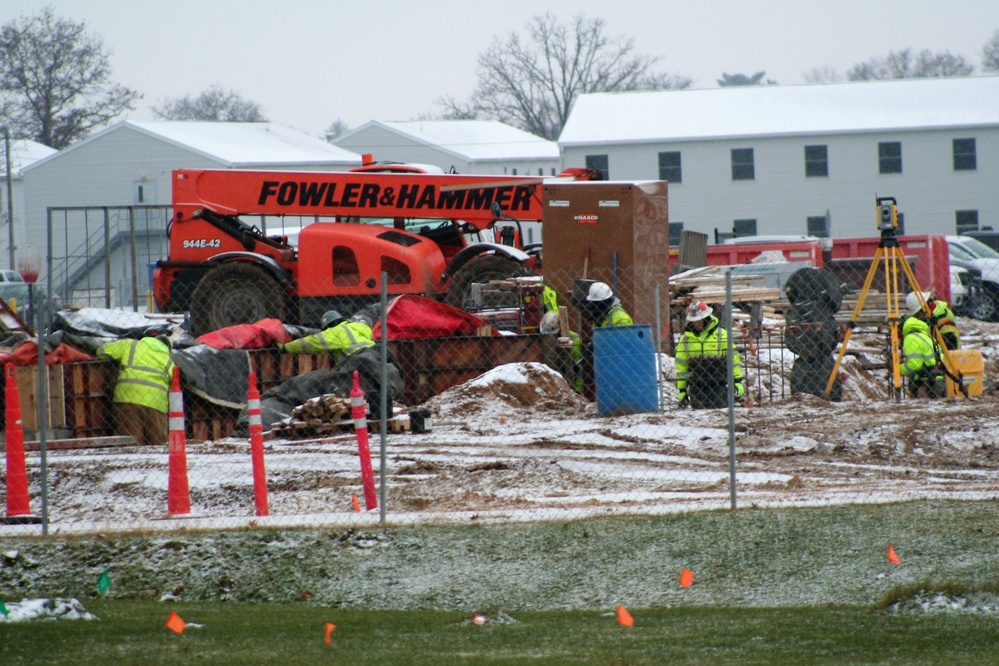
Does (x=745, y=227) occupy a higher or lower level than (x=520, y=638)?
higher

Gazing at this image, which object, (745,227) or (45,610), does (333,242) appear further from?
(745,227)

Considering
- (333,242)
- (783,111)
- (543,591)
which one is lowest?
(543,591)

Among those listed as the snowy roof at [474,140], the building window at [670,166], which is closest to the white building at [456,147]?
the snowy roof at [474,140]

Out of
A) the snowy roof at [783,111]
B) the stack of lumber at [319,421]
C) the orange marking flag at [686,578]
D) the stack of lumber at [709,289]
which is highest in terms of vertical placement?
the snowy roof at [783,111]

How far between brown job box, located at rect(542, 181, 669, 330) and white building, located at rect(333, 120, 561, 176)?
37.8 metres

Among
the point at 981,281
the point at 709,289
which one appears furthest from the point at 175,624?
the point at 981,281

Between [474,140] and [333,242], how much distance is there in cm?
4249

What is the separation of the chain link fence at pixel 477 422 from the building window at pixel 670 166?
24871 mm

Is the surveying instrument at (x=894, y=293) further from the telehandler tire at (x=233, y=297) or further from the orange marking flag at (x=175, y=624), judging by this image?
the orange marking flag at (x=175, y=624)

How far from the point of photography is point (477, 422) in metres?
13.9

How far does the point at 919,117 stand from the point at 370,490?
37.2 metres

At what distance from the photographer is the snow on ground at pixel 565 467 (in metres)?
9.17

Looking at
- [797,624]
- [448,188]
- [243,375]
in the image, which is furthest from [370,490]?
[448,188]

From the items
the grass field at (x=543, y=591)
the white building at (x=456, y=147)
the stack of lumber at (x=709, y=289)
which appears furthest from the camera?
the white building at (x=456, y=147)
